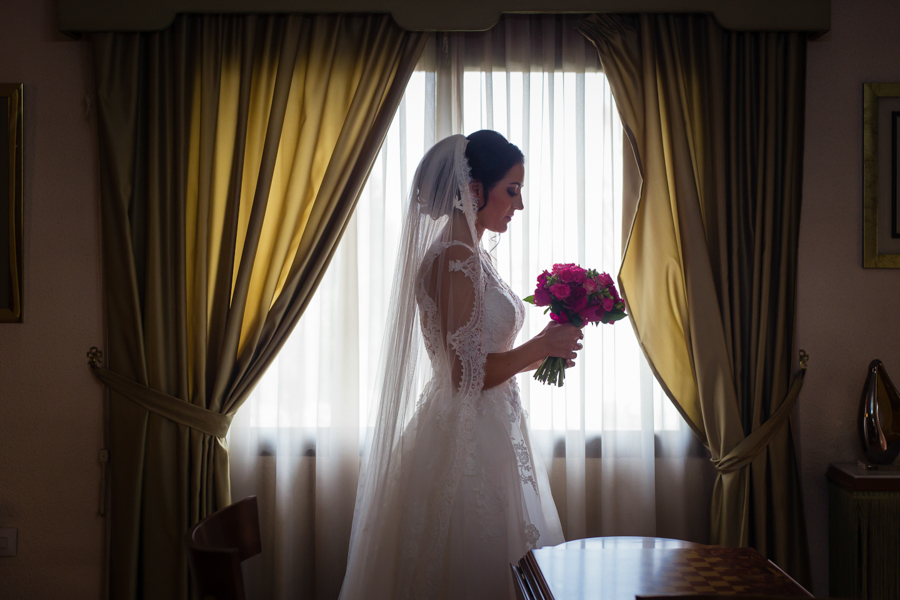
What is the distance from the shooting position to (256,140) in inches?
104

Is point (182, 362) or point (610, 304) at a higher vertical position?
point (610, 304)

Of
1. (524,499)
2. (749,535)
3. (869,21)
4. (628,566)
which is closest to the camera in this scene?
(628,566)

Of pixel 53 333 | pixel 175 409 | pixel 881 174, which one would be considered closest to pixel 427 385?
pixel 175 409

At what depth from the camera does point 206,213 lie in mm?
2564

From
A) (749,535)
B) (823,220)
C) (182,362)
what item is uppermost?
(823,220)

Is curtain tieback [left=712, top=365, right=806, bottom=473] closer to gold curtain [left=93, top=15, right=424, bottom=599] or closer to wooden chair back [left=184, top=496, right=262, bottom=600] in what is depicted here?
gold curtain [left=93, top=15, right=424, bottom=599]

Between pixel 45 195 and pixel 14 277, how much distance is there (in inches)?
14.1

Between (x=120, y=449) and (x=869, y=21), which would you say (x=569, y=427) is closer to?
(x=120, y=449)

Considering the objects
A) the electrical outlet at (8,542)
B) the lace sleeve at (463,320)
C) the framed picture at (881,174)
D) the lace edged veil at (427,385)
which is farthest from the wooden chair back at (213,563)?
the framed picture at (881,174)

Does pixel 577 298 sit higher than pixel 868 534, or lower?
higher

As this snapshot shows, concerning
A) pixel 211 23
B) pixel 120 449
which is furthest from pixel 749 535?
pixel 211 23

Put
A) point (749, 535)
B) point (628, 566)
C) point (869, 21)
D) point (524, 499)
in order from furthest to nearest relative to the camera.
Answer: point (869, 21) < point (749, 535) < point (524, 499) < point (628, 566)

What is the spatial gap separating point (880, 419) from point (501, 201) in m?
1.70

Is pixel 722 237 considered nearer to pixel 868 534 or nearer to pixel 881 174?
pixel 881 174
